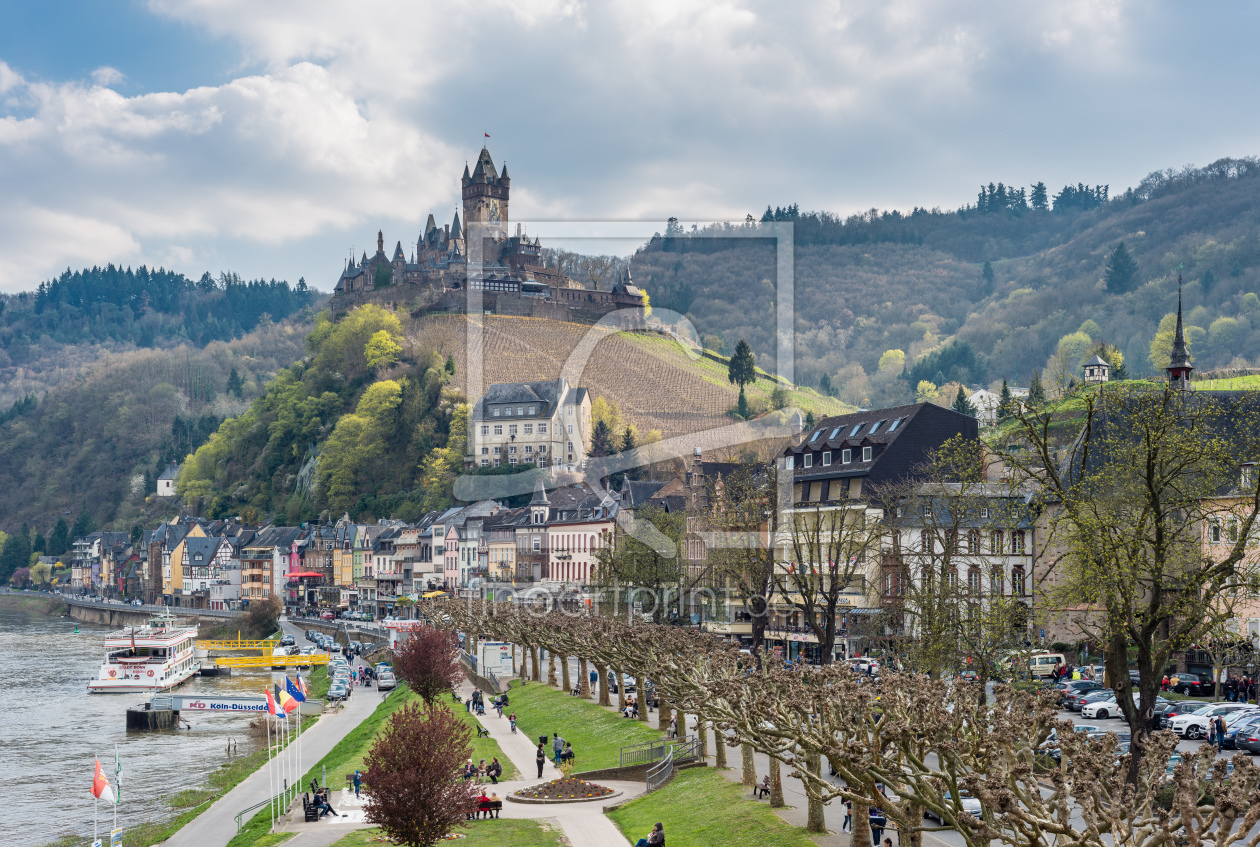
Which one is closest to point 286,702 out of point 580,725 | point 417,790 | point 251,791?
point 251,791

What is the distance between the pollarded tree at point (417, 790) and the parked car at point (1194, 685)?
2924 cm

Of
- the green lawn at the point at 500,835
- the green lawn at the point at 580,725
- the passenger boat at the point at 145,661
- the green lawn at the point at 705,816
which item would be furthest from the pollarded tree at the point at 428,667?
the passenger boat at the point at 145,661

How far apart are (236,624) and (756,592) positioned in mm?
92864

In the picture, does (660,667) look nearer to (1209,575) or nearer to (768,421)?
(1209,575)

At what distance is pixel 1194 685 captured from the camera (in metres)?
46.3

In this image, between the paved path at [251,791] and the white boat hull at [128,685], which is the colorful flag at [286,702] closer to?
the paved path at [251,791]

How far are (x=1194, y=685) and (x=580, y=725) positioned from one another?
24.0 m

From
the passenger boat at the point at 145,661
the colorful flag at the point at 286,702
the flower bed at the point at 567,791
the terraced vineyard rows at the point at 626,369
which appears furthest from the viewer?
the terraced vineyard rows at the point at 626,369

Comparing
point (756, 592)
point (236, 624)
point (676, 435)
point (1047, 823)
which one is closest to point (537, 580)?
point (676, 435)

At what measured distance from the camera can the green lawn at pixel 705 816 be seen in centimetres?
2831

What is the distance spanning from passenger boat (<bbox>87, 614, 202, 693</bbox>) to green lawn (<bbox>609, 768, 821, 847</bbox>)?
61.9 meters

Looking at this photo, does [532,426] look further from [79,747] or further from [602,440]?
[79,747]

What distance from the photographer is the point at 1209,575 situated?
91.0 feet

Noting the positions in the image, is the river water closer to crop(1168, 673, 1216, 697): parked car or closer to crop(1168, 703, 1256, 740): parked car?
crop(1168, 703, 1256, 740): parked car
